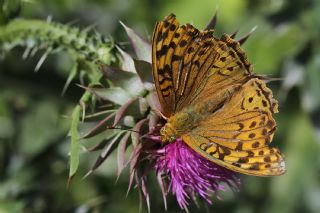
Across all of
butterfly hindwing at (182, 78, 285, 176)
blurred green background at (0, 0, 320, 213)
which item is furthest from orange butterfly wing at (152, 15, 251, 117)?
blurred green background at (0, 0, 320, 213)

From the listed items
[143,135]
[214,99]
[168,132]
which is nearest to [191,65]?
[214,99]

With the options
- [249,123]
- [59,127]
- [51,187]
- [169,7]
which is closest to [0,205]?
[51,187]

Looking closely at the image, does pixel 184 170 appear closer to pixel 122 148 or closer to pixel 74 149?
pixel 122 148

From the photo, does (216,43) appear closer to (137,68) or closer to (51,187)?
(137,68)

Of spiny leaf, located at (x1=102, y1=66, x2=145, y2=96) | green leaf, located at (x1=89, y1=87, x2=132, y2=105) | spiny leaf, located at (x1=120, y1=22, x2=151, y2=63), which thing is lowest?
green leaf, located at (x1=89, y1=87, x2=132, y2=105)

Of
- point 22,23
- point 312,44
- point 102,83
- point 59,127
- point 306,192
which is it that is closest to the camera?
point 102,83

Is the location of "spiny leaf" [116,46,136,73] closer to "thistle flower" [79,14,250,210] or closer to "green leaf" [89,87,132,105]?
"thistle flower" [79,14,250,210]

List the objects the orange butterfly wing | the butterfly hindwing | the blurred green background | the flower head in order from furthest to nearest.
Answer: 1. the blurred green background
2. the flower head
3. the orange butterfly wing
4. the butterfly hindwing

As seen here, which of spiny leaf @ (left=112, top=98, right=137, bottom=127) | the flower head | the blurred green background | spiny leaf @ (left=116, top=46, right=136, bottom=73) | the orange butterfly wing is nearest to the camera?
the orange butterfly wing
